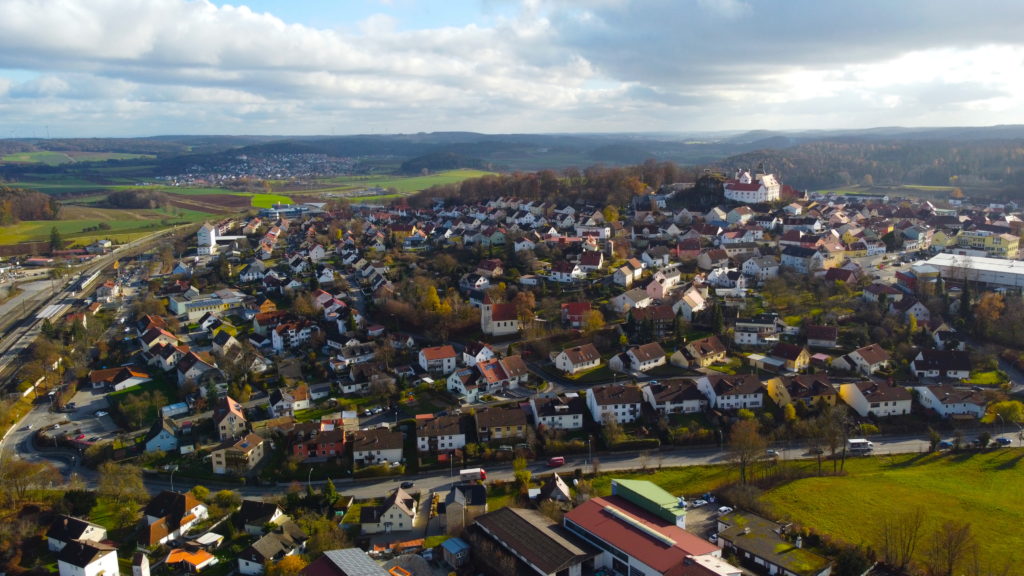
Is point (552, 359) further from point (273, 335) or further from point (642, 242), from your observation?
point (642, 242)

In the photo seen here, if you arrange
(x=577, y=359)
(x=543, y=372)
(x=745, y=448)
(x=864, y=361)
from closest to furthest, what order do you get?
1. (x=745, y=448)
2. (x=864, y=361)
3. (x=577, y=359)
4. (x=543, y=372)

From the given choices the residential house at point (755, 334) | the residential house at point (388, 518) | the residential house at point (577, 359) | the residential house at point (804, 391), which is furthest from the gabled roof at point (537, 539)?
the residential house at point (755, 334)

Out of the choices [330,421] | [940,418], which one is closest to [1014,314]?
[940,418]

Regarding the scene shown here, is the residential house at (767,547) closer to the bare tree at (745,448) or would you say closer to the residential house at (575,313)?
the bare tree at (745,448)

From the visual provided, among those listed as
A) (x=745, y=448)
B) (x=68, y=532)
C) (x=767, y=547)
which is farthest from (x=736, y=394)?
(x=68, y=532)

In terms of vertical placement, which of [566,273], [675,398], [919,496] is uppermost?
[566,273]

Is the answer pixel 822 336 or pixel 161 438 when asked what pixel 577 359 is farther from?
pixel 161 438

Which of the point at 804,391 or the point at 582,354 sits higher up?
the point at 582,354
